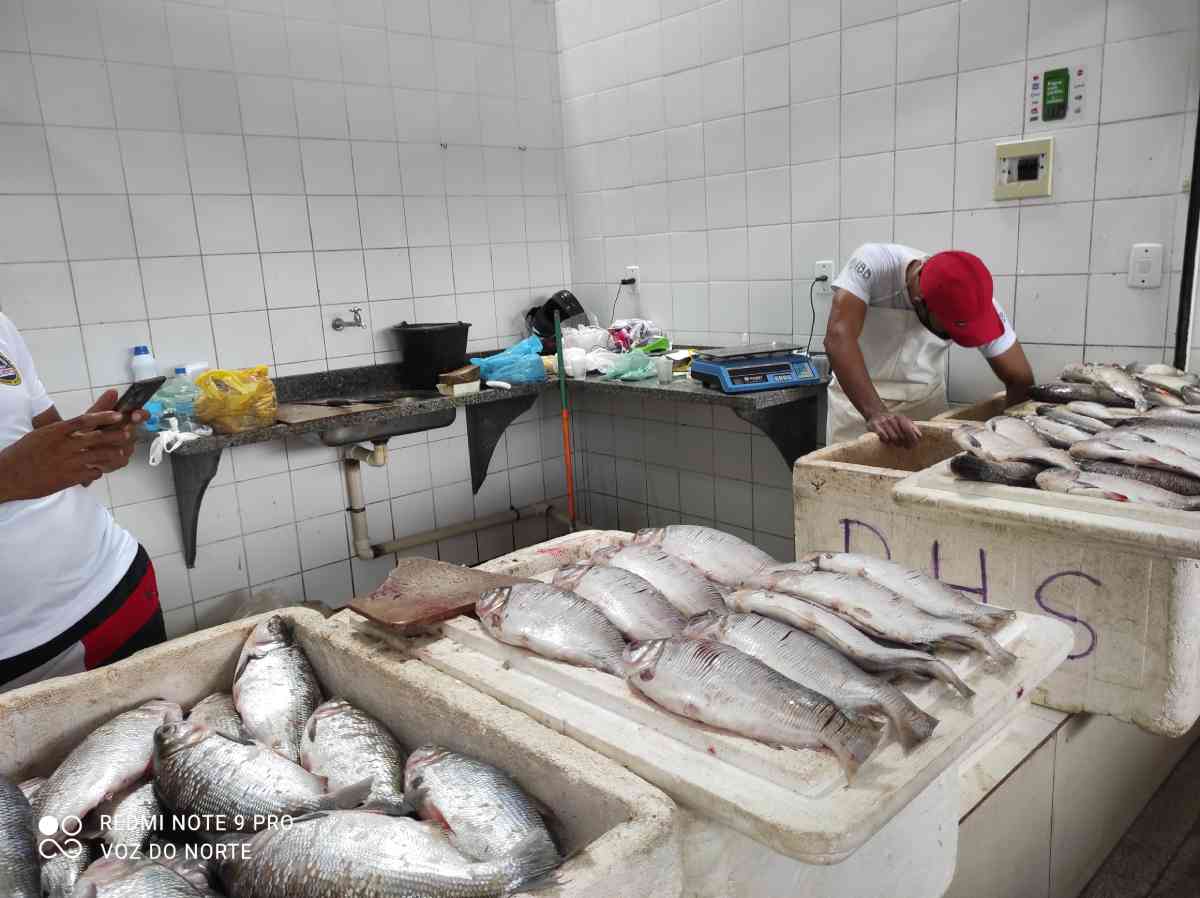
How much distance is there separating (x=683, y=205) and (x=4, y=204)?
119 inches

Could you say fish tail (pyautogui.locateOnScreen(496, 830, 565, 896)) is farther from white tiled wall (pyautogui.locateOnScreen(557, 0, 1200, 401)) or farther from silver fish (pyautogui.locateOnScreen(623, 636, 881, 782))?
white tiled wall (pyautogui.locateOnScreen(557, 0, 1200, 401))

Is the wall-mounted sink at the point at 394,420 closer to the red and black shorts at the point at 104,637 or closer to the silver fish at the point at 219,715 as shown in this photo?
the red and black shorts at the point at 104,637

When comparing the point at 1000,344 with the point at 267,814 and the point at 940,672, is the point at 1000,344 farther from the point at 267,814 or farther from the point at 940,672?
the point at 267,814

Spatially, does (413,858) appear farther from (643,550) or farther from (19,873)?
(643,550)

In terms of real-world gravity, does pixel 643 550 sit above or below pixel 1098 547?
above

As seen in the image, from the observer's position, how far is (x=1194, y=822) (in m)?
2.75

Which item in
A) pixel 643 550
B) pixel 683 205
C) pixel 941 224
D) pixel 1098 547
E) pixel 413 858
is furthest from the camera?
pixel 683 205

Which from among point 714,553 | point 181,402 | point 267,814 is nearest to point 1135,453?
point 714,553

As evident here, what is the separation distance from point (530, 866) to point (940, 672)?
0.61 metres

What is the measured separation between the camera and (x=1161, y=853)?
2.63 metres

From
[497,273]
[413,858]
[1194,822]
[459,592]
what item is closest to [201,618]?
[497,273]

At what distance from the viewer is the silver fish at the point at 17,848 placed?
3.58ft

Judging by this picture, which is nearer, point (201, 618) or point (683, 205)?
point (201, 618)

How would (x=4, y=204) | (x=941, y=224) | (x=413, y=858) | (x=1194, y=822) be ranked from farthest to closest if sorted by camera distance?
(x=941, y=224), (x=4, y=204), (x=1194, y=822), (x=413, y=858)
